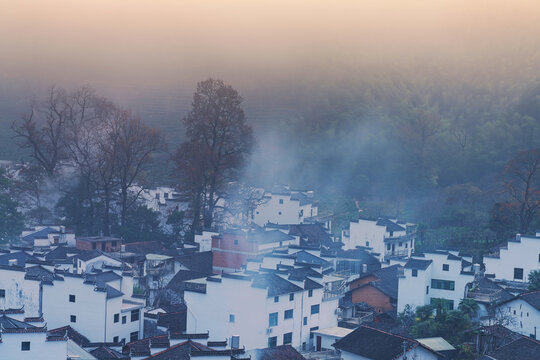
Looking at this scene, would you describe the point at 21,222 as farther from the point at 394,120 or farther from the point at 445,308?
the point at 394,120

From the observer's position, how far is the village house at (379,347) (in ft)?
40.0

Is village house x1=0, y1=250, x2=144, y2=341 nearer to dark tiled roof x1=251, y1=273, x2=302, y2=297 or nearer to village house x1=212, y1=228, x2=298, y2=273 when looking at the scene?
dark tiled roof x1=251, y1=273, x2=302, y2=297

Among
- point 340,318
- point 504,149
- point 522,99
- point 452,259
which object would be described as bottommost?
point 340,318

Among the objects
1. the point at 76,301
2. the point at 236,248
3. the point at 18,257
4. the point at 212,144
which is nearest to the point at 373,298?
the point at 236,248

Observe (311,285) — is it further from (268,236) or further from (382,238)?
(382,238)

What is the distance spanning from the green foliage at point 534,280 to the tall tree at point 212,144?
8293mm

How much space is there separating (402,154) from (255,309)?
15.0m

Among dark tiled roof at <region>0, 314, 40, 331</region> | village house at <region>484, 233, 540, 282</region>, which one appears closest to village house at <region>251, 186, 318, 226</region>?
village house at <region>484, 233, 540, 282</region>

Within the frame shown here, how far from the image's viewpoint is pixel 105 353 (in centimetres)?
1209

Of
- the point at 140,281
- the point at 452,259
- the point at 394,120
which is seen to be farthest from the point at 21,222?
the point at 394,120

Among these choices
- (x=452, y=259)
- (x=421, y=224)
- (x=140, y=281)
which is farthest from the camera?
(x=421, y=224)

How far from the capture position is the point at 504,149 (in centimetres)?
2689

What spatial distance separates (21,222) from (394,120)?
1559 cm

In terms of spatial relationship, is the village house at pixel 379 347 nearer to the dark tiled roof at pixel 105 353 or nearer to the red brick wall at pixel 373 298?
the red brick wall at pixel 373 298
